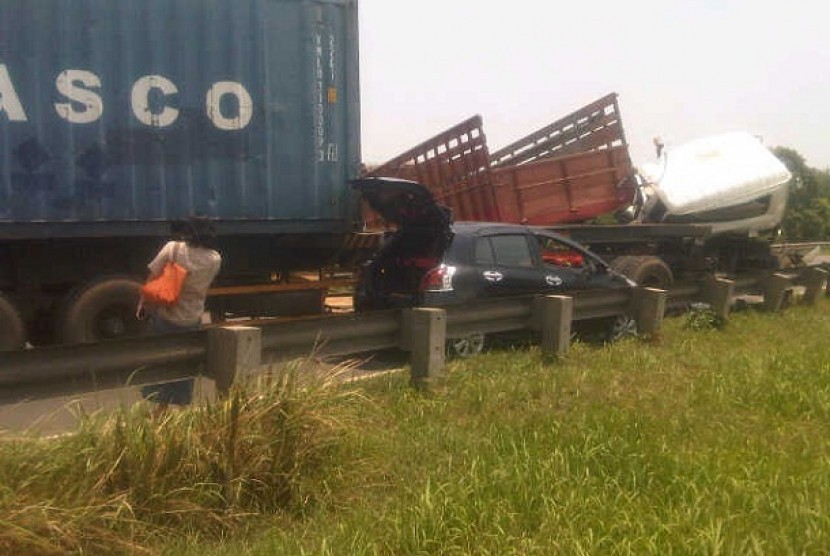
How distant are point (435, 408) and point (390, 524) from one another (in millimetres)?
2083

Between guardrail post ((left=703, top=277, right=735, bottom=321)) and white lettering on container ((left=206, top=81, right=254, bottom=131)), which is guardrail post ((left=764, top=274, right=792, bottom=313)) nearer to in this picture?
guardrail post ((left=703, top=277, right=735, bottom=321))

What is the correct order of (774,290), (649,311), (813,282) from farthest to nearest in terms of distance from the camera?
1. (813,282)
2. (774,290)
3. (649,311)

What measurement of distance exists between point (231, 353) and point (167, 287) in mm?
1250

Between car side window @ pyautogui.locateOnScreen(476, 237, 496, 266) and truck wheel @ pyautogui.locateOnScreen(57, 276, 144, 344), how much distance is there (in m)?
3.54

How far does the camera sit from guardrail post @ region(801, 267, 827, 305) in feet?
44.5

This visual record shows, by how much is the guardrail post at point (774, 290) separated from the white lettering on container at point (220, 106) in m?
7.23

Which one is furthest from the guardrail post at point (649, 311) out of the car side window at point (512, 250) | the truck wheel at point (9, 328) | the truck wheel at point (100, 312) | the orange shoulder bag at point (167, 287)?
the truck wheel at point (9, 328)

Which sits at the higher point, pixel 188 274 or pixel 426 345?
pixel 188 274

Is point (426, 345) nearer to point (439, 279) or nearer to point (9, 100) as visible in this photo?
point (439, 279)

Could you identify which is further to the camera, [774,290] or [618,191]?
[618,191]

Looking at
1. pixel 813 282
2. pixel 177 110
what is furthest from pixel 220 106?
pixel 813 282

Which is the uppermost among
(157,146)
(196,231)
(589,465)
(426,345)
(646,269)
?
(157,146)

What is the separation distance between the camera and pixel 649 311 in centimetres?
927

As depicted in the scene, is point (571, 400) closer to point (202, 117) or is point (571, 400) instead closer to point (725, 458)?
point (725, 458)
